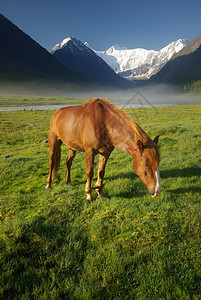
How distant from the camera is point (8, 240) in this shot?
357 cm

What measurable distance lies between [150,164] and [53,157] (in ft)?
16.1

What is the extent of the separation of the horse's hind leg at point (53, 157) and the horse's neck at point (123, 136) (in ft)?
11.0

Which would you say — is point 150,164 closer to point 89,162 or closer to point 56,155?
Result: point 89,162

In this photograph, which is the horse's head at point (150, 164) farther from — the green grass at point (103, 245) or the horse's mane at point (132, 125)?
the green grass at point (103, 245)

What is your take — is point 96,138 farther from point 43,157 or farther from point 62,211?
point 43,157

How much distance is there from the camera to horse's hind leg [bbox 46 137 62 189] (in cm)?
771

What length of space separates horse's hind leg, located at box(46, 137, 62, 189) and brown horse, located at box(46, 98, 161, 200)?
667 mm

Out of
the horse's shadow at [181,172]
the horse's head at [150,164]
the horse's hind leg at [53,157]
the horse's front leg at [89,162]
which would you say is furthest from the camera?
the horse's hind leg at [53,157]

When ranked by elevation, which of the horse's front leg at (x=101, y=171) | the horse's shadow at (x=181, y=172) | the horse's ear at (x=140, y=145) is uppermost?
the horse's ear at (x=140, y=145)

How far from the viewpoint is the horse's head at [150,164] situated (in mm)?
4184

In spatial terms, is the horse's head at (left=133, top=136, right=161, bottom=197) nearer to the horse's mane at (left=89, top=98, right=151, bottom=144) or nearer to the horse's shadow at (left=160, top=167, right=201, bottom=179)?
the horse's mane at (left=89, top=98, right=151, bottom=144)

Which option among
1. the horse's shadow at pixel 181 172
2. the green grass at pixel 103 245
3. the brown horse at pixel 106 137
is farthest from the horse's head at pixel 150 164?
the horse's shadow at pixel 181 172

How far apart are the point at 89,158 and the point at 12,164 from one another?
8.62 m

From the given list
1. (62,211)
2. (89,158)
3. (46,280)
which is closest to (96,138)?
(89,158)
